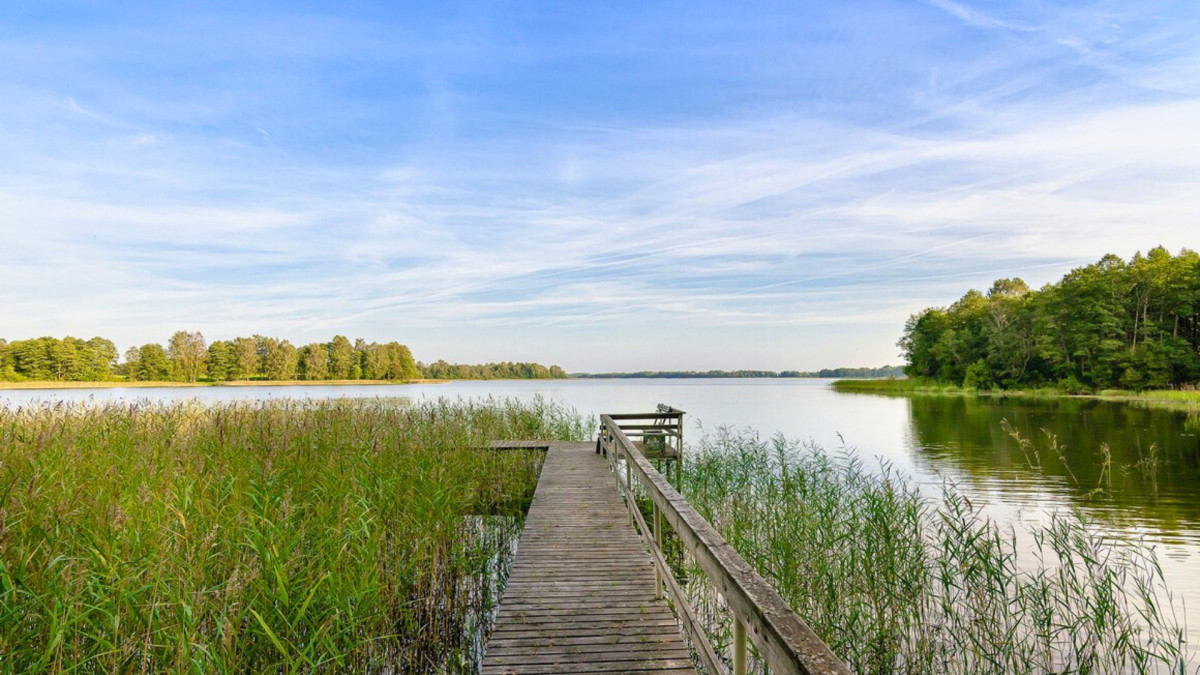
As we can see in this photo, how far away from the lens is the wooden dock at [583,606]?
3.18 metres

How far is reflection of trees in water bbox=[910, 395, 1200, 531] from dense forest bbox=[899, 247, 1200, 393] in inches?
630

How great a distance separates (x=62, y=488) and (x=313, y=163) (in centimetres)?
2255

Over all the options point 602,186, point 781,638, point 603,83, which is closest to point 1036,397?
point 602,186

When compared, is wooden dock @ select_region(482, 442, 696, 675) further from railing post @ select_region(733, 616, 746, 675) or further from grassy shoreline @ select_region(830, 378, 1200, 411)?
grassy shoreline @ select_region(830, 378, 1200, 411)

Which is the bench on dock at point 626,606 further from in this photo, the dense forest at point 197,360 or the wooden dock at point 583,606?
the dense forest at point 197,360

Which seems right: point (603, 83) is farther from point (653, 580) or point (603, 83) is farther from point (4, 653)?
point (4, 653)

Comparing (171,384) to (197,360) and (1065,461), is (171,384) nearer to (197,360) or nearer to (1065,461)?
(197,360)

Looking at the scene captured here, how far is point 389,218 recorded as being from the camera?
25.3 m

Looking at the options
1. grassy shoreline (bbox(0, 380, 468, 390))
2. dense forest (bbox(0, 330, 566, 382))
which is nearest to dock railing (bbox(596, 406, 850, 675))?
grassy shoreline (bbox(0, 380, 468, 390))

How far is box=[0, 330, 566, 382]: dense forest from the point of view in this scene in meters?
64.2

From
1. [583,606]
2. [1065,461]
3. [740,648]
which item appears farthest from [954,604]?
[1065,461]

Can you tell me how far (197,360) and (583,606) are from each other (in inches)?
3523

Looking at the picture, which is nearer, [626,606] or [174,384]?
[626,606]

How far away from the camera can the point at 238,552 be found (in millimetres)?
3400
